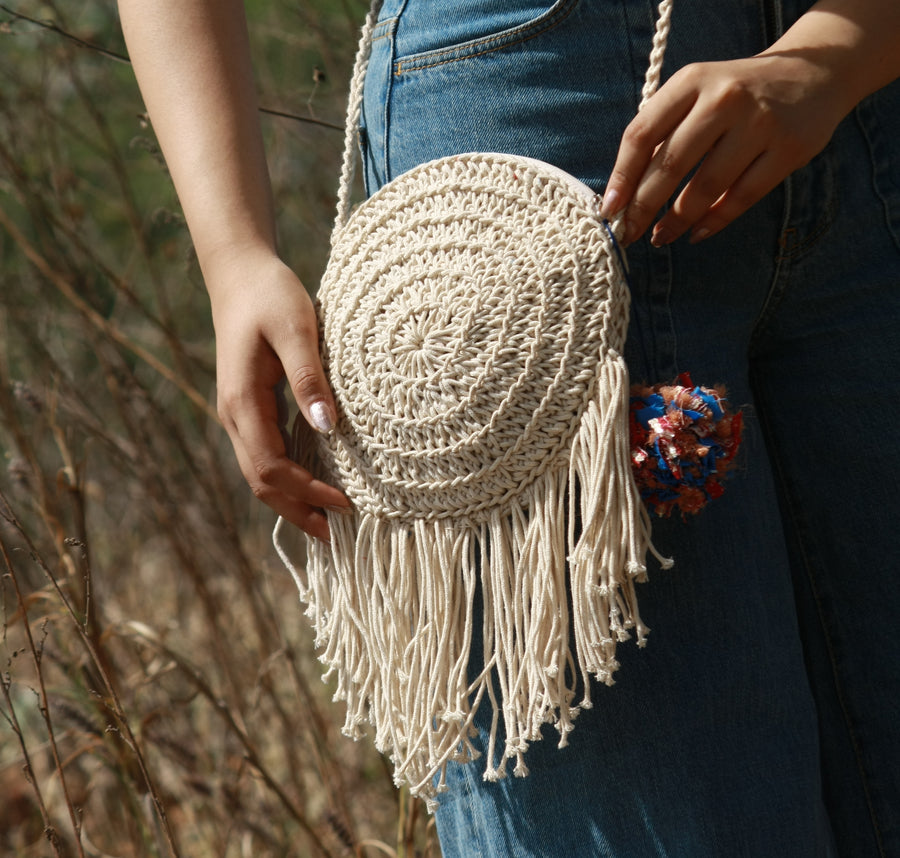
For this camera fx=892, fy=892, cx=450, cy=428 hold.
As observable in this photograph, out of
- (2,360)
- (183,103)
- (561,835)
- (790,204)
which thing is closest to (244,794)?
(2,360)

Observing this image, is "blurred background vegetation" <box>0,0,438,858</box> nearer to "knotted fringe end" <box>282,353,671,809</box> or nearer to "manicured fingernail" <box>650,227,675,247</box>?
"knotted fringe end" <box>282,353,671,809</box>

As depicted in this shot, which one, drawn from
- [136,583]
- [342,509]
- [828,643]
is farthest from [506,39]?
[136,583]

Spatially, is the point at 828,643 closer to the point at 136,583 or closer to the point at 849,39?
the point at 849,39

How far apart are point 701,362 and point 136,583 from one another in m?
1.66

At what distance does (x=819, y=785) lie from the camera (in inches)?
Answer: 31.7

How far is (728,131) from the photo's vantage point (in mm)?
655

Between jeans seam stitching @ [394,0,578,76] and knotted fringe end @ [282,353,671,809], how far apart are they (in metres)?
0.27

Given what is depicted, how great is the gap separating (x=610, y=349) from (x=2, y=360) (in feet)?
4.44

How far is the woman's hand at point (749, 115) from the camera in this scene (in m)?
0.65

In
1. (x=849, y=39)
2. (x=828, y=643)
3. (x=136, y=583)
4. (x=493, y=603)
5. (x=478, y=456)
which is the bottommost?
(x=136, y=583)

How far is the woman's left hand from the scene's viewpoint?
2.13 feet

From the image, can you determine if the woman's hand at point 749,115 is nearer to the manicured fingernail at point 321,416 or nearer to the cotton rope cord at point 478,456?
the cotton rope cord at point 478,456

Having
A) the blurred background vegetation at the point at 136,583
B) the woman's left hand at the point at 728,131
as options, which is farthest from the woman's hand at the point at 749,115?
the blurred background vegetation at the point at 136,583

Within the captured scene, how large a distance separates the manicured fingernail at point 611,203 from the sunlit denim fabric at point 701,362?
53 millimetres
